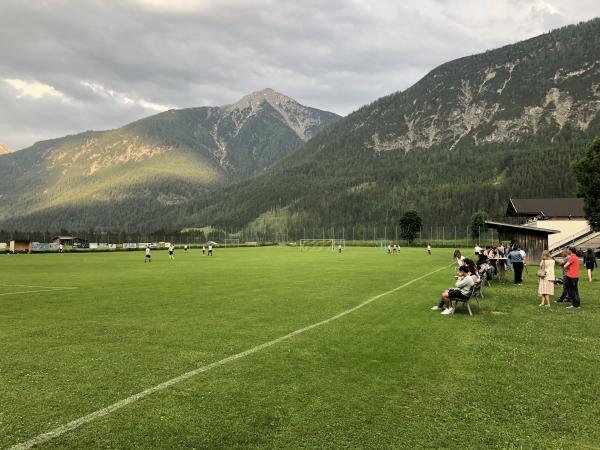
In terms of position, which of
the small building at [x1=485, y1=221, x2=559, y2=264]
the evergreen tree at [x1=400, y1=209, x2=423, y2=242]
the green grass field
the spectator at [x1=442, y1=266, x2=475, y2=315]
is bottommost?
the green grass field

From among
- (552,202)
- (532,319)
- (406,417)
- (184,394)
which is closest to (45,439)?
(184,394)

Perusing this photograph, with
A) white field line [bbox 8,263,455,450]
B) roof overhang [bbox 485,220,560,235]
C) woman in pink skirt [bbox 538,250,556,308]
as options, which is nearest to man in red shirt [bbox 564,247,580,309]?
woman in pink skirt [bbox 538,250,556,308]

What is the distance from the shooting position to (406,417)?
6336 millimetres

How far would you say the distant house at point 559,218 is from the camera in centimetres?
5997

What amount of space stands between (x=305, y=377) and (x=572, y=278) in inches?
528

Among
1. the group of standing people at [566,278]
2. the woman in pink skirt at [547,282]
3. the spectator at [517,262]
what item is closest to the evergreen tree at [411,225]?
the spectator at [517,262]

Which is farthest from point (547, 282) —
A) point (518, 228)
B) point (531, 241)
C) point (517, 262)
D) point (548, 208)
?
point (548, 208)

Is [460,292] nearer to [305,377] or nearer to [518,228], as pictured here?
[305,377]

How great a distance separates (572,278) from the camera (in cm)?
1698

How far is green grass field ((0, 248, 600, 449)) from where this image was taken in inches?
Result: 229

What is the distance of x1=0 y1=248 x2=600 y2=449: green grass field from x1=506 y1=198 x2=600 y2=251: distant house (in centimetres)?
5073

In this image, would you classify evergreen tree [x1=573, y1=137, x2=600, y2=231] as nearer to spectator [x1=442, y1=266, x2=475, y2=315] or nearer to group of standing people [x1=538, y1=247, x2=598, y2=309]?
group of standing people [x1=538, y1=247, x2=598, y2=309]

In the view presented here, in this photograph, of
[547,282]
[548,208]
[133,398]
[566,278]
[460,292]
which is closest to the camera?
[133,398]

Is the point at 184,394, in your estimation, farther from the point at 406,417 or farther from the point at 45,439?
the point at 406,417
